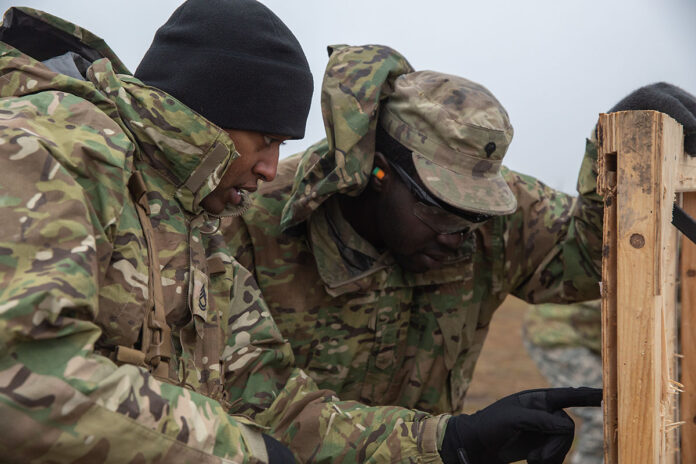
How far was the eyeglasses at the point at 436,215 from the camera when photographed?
298 centimetres

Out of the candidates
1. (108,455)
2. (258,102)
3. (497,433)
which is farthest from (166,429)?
(497,433)

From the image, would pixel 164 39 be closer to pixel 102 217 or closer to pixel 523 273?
pixel 102 217

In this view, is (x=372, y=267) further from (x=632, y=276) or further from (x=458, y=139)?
(x=632, y=276)

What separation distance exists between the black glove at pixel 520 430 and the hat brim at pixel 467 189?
0.71 m

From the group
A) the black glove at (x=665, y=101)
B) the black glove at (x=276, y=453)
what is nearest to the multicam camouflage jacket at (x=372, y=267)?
the black glove at (x=665, y=101)

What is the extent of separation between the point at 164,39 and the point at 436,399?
83.6 inches

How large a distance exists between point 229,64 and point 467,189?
1.13 meters

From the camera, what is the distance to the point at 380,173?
10.2 ft

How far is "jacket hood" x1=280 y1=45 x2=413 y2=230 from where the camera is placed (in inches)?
117

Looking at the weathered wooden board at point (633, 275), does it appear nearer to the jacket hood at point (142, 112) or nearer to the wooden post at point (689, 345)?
the wooden post at point (689, 345)

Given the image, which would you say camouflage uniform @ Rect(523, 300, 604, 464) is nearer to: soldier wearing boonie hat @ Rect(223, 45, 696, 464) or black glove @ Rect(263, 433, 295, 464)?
soldier wearing boonie hat @ Rect(223, 45, 696, 464)

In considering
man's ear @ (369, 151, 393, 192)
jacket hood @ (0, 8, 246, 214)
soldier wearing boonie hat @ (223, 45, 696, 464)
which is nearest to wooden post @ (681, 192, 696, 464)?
soldier wearing boonie hat @ (223, 45, 696, 464)

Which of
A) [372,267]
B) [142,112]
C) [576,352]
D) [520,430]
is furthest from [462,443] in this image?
[576,352]

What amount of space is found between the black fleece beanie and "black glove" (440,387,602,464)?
3.70ft
